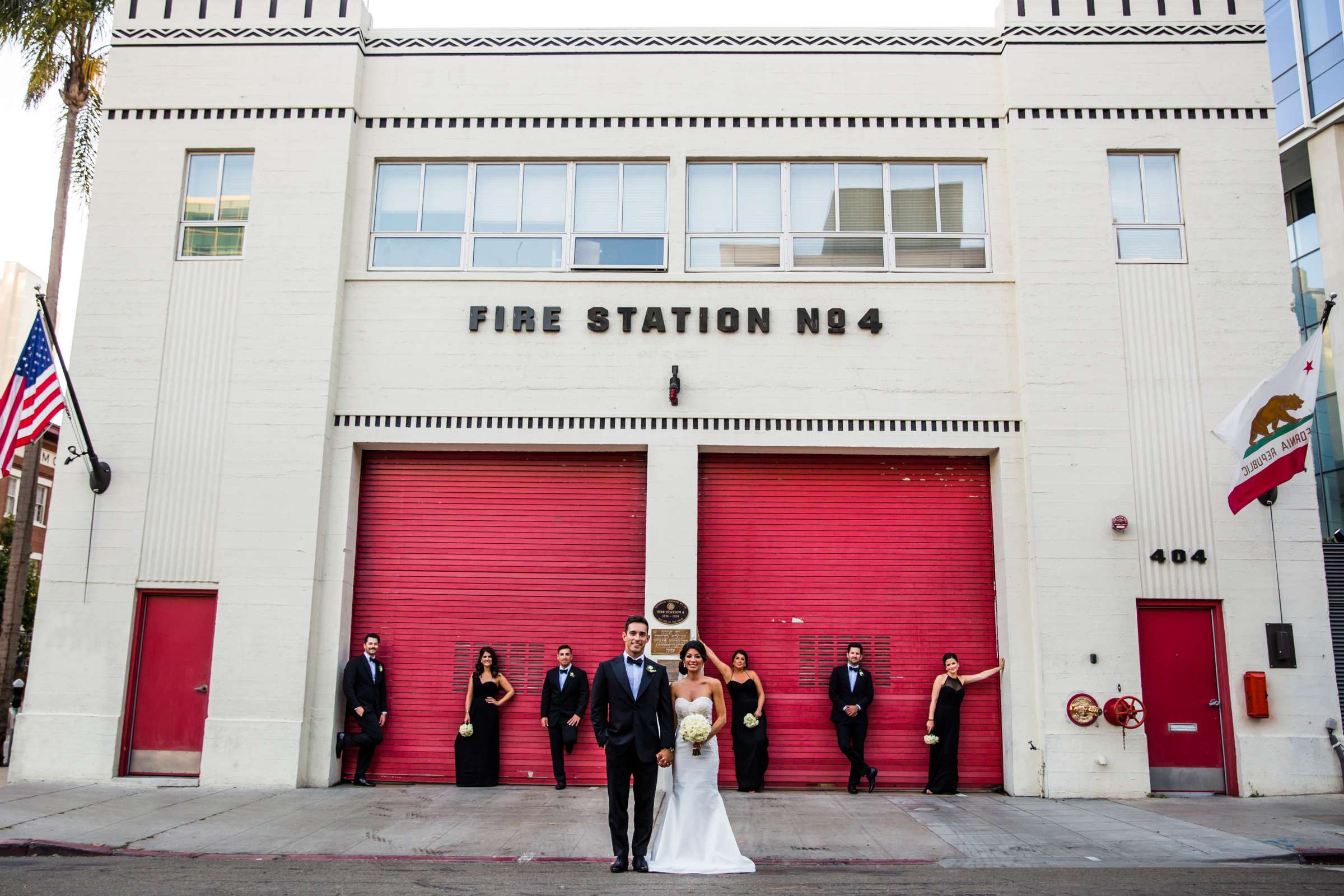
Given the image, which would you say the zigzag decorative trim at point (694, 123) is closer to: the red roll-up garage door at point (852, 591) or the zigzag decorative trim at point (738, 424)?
the zigzag decorative trim at point (738, 424)

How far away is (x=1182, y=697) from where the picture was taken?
12.2 m

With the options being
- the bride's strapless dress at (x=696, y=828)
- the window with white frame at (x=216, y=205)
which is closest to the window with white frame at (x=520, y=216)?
the window with white frame at (x=216, y=205)

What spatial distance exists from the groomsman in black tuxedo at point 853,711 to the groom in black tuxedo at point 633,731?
4438 mm

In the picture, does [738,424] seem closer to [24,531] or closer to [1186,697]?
[1186,697]

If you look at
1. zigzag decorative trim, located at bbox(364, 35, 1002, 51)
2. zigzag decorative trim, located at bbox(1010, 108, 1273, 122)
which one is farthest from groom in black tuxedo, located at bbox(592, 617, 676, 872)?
zigzag decorative trim, located at bbox(1010, 108, 1273, 122)

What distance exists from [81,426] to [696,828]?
8.97m

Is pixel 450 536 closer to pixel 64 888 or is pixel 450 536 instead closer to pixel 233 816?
pixel 233 816

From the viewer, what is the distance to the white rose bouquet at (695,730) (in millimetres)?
8367

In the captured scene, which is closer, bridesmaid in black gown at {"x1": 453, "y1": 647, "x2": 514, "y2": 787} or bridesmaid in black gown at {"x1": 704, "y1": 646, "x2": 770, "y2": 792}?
bridesmaid in black gown at {"x1": 704, "y1": 646, "x2": 770, "y2": 792}

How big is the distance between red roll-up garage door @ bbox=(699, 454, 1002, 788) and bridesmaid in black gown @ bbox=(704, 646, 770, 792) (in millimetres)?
270

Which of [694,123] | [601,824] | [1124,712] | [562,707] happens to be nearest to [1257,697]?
[1124,712]

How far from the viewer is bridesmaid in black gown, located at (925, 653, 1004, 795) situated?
1222 cm

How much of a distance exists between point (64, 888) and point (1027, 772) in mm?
9632

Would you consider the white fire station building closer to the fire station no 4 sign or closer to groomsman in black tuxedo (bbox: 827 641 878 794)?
the fire station no 4 sign
